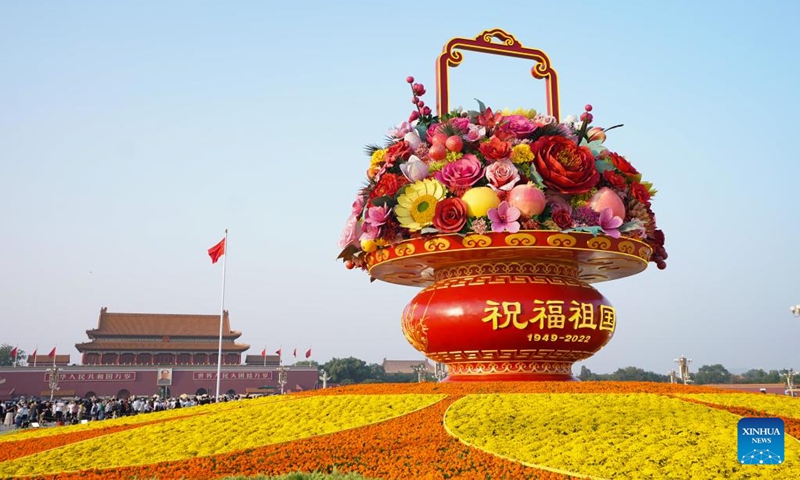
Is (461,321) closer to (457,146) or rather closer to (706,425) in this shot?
(457,146)

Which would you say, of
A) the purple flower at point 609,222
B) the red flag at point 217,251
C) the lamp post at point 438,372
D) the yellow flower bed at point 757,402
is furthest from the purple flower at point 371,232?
the red flag at point 217,251

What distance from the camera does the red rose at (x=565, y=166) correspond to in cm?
845

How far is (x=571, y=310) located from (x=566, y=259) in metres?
0.90

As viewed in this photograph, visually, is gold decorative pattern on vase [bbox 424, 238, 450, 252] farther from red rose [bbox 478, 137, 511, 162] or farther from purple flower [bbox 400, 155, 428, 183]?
red rose [bbox 478, 137, 511, 162]

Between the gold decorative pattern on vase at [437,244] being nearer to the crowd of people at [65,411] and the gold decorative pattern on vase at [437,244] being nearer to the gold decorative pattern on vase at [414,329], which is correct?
the gold decorative pattern on vase at [414,329]

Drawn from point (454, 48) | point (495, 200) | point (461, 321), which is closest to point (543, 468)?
point (461, 321)

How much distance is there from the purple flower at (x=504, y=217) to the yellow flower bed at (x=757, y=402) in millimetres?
2827

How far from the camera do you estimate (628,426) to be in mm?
6023

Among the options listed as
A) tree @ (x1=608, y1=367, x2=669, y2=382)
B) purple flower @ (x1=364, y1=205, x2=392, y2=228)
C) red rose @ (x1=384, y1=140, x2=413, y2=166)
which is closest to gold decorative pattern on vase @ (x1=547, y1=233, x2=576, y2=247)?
purple flower @ (x1=364, y1=205, x2=392, y2=228)

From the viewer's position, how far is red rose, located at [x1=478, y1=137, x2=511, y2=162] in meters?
8.61

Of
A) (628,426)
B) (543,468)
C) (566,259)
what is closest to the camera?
(543,468)

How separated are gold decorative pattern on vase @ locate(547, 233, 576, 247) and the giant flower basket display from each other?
0.01 meters

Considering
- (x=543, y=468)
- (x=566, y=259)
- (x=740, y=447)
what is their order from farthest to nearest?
(x=566, y=259) → (x=543, y=468) → (x=740, y=447)

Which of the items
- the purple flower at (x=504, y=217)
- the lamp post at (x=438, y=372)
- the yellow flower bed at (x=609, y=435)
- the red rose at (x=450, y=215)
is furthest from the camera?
the lamp post at (x=438, y=372)
